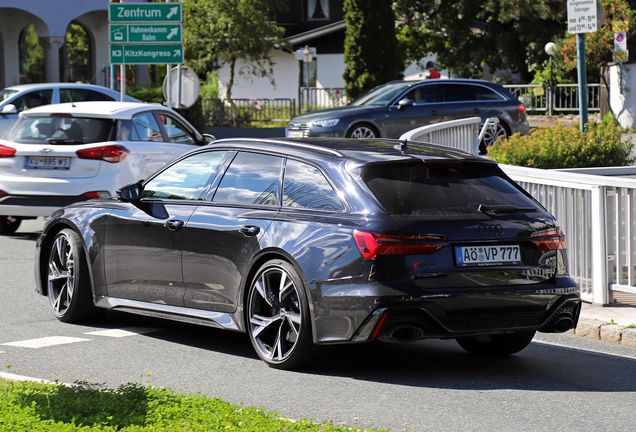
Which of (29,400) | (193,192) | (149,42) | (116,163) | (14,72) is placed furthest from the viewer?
(14,72)

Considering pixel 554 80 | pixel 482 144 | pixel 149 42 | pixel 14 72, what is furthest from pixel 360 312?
pixel 554 80

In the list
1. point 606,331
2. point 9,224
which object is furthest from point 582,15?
point 9,224

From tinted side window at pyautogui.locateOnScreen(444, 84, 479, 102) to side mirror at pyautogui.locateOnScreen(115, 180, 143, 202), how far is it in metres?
Answer: 14.8

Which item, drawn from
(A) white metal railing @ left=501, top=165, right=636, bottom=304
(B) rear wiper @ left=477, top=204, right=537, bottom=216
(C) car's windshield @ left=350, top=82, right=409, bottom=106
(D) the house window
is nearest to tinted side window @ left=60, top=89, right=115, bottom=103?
(C) car's windshield @ left=350, top=82, right=409, bottom=106

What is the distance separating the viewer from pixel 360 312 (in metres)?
5.59

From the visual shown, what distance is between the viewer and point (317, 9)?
5816cm

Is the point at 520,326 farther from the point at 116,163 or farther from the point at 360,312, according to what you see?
the point at 116,163

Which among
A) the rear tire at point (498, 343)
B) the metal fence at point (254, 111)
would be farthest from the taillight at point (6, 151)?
the metal fence at point (254, 111)

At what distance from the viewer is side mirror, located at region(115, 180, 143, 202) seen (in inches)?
291

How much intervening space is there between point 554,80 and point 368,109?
17.8 m

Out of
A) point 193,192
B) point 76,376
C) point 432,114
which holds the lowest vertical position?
point 76,376

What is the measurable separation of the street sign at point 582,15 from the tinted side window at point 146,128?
555cm

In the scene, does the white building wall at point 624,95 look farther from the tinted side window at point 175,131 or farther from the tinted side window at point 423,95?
the tinted side window at point 175,131

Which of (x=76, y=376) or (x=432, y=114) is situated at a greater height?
(x=432, y=114)
